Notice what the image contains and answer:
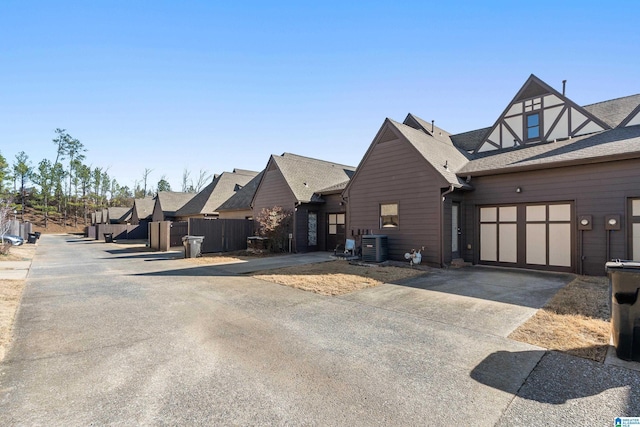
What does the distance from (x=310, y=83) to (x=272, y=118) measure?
4.36 metres

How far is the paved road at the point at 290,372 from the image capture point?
8.64ft

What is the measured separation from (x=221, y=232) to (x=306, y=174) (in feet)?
20.4

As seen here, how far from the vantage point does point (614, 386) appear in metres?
3.05

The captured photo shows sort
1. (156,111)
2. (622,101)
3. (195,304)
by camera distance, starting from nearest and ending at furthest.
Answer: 1. (195,304)
2. (622,101)
3. (156,111)

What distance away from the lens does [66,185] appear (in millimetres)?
54875

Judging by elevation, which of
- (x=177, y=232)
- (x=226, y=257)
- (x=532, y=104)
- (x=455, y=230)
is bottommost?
(x=226, y=257)

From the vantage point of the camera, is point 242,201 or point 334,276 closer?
point 334,276

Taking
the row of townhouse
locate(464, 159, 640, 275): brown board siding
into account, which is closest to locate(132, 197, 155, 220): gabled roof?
the row of townhouse

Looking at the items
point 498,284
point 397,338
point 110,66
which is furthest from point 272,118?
point 397,338

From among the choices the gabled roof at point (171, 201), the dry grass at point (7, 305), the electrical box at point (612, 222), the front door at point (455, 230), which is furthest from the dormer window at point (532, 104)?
the gabled roof at point (171, 201)

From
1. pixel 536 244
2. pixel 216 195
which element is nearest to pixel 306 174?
pixel 216 195

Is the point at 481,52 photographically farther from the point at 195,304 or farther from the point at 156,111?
the point at 156,111

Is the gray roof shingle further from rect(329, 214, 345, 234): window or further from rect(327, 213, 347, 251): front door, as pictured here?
rect(329, 214, 345, 234): window

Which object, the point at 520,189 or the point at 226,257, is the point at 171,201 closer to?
the point at 226,257
